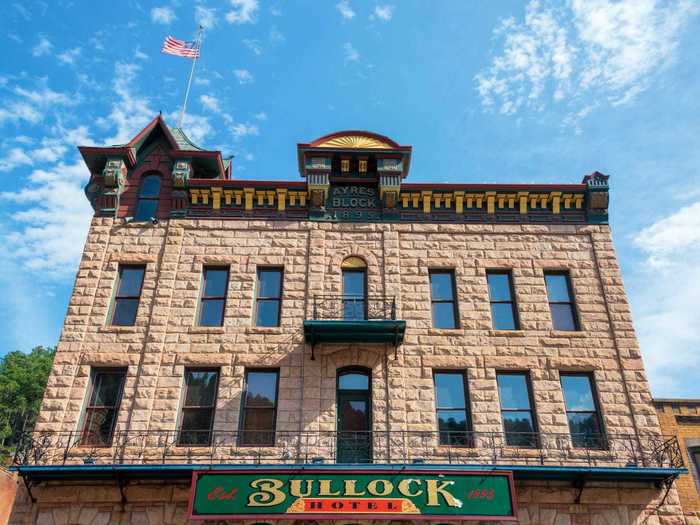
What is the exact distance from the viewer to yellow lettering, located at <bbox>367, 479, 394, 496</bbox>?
40.0 feet

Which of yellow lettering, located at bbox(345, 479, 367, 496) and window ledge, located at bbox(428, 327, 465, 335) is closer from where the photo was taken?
yellow lettering, located at bbox(345, 479, 367, 496)

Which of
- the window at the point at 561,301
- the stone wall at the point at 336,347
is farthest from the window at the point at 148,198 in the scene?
the window at the point at 561,301

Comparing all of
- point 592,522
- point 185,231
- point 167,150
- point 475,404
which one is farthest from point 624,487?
point 167,150

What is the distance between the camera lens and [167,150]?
18.2m

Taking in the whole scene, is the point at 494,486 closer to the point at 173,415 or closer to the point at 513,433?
the point at 513,433

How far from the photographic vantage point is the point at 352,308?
51.5ft

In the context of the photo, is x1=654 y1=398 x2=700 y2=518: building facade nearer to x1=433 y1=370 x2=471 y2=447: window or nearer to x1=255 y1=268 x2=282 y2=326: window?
x1=433 y1=370 x2=471 y2=447: window

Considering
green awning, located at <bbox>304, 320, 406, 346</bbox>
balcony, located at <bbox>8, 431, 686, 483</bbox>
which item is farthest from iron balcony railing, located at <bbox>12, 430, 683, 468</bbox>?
green awning, located at <bbox>304, 320, 406, 346</bbox>

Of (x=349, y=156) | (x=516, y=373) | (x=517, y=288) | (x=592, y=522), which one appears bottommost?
(x=592, y=522)

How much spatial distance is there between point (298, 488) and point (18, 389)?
190 ft

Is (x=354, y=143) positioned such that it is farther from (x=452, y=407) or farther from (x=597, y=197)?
(x=452, y=407)

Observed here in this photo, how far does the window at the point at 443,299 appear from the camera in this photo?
15.9 m

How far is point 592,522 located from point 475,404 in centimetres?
369

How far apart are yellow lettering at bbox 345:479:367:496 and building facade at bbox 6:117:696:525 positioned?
1.2 inches
